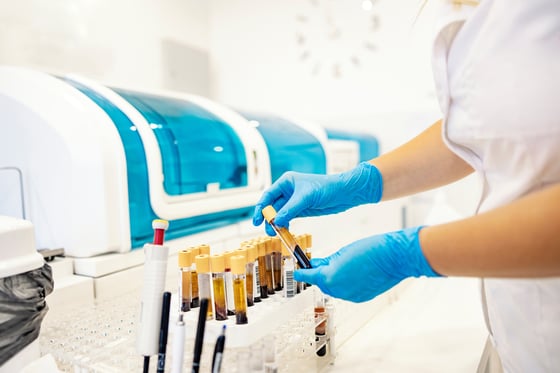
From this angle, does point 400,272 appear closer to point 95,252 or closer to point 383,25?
point 95,252

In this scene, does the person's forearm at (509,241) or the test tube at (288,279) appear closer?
the person's forearm at (509,241)

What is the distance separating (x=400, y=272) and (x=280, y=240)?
251mm

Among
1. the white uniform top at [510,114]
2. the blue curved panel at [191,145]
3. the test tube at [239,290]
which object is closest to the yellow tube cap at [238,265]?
the test tube at [239,290]

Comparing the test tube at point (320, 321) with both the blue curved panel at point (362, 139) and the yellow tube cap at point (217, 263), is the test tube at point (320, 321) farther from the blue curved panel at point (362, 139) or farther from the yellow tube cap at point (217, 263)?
the blue curved panel at point (362, 139)

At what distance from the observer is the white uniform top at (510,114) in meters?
0.63

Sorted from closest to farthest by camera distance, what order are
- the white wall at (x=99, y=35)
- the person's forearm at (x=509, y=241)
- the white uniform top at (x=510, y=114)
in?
1. the person's forearm at (x=509, y=241)
2. the white uniform top at (x=510, y=114)
3. the white wall at (x=99, y=35)

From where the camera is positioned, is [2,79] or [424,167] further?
[2,79]

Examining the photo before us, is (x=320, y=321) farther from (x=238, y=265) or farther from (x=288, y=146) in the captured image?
(x=288, y=146)

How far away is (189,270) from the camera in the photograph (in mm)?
747

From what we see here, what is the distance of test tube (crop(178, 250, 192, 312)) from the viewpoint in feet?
2.39

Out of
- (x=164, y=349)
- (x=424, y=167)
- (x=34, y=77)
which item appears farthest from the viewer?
(x=34, y=77)

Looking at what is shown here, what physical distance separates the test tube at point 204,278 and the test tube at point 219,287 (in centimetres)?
2

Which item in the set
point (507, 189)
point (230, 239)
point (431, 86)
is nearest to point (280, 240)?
point (507, 189)

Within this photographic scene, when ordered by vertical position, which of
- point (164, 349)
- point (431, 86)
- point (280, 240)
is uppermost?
point (431, 86)
